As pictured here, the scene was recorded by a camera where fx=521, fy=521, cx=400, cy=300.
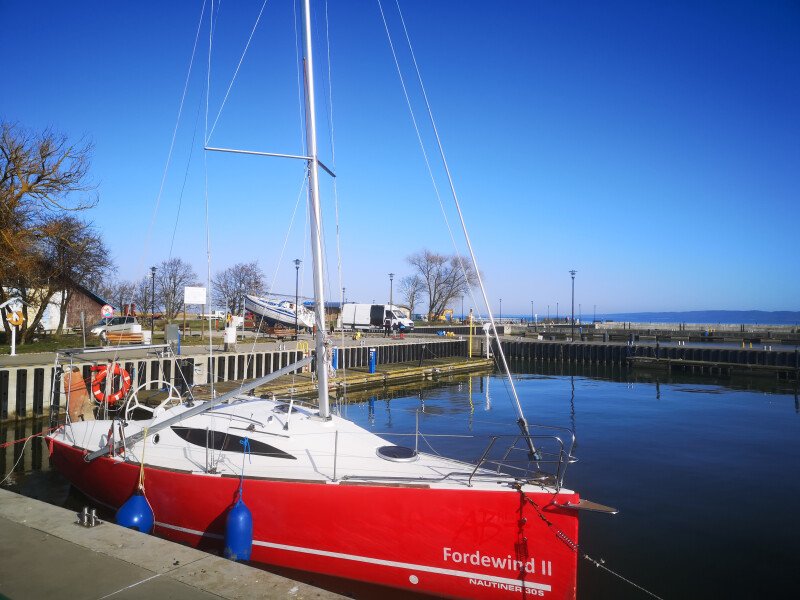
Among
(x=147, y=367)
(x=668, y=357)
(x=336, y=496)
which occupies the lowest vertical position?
(x=668, y=357)

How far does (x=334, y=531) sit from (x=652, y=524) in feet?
21.8

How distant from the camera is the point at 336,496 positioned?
7.07 meters

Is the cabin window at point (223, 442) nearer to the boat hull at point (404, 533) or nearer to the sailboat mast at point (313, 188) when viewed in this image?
the boat hull at point (404, 533)

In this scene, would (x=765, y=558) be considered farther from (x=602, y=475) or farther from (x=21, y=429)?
(x=21, y=429)

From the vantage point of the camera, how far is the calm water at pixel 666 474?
8.39 metres

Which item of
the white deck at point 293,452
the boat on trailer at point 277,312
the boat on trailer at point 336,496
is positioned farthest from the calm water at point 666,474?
the boat on trailer at point 277,312

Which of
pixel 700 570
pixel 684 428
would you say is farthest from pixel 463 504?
pixel 684 428

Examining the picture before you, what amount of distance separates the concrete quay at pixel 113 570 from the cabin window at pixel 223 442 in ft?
8.13

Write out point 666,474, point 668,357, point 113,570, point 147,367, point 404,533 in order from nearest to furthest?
point 113,570 → point 404,533 → point 666,474 → point 147,367 → point 668,357

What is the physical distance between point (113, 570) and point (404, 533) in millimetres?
3430

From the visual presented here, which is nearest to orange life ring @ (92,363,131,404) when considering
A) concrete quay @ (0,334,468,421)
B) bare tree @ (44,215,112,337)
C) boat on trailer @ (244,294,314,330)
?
concrete quay @ (0,334,468,421)

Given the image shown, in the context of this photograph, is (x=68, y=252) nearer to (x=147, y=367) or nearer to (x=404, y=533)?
(x=147, y=367)

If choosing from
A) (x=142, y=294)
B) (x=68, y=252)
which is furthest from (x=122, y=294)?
(x=68, y=252)

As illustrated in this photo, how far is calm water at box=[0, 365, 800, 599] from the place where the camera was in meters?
8.39
